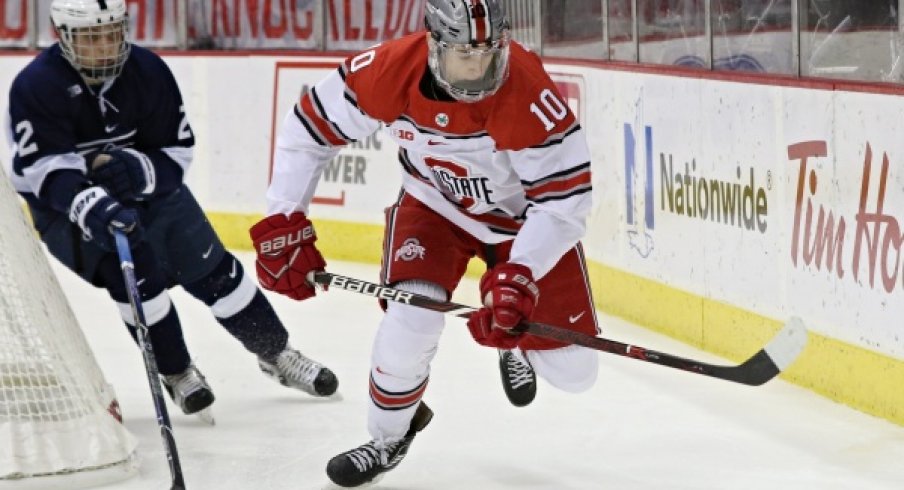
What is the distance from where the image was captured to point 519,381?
4145 mm

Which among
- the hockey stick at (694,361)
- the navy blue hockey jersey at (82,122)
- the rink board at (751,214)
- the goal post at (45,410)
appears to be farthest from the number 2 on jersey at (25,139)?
the rink board at (751,214)

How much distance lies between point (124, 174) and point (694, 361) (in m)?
1.60

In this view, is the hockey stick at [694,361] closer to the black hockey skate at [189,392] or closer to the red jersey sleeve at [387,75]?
the red jersey sleeve at [387,75]

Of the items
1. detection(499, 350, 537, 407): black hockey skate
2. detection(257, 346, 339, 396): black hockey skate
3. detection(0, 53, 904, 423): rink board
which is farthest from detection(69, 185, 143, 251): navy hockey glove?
detection(0, 53, 904, 423): rink board

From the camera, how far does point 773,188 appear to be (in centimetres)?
468

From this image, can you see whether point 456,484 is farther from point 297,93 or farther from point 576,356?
point 297,93

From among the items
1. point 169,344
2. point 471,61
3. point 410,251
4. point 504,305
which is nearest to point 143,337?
point 169,344

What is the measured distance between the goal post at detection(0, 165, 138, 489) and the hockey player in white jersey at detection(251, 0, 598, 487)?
1.72 ft

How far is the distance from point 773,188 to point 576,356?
1.23 metres

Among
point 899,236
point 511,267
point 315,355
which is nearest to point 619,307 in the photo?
point 315,355

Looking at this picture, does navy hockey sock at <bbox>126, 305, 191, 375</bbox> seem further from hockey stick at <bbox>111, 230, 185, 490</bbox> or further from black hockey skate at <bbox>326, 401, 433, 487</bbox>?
black hockey skate at <bbox>326, 401, 433, 487</bbox>

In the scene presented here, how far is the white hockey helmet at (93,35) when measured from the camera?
403 centimetres

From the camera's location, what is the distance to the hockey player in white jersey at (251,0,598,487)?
3.19m

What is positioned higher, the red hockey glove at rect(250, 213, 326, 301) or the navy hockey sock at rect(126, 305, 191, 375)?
the red hockey glove at rect(250, 213, 326, 301)
